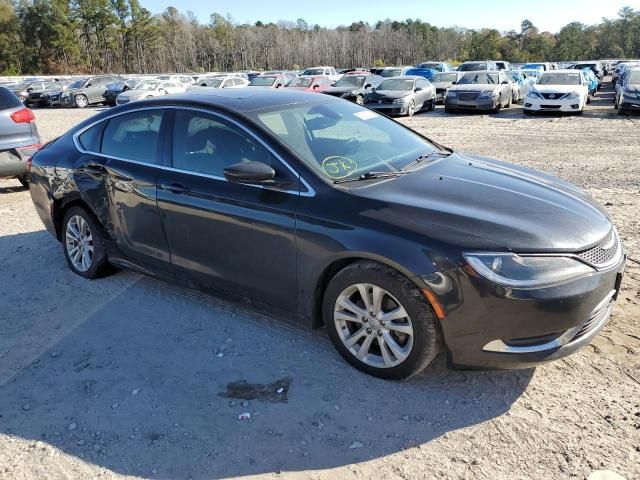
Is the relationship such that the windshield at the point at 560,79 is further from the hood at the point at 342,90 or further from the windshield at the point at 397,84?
the hood at the point at 342,90

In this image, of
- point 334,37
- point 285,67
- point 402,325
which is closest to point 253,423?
point 402,325

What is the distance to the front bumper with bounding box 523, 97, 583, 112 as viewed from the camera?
1709 centimetres

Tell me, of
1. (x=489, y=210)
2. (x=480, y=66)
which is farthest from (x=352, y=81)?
(x=489, y=210)

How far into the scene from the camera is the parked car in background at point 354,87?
21359mm

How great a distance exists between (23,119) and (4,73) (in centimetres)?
7755

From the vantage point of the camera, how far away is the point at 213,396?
3.19 meters

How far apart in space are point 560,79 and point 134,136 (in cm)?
1764

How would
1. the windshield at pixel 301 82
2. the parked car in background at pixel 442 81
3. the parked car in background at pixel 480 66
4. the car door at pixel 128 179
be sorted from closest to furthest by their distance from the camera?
the car door at pixel 128 179 < the windshield at pixel 301 82 < the parked car in background at pixel 442 81 < the parked car in background at pixel 480 66

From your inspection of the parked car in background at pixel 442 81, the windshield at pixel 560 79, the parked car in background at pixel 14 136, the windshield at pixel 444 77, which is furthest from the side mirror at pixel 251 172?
the windshield at pixel 444 77

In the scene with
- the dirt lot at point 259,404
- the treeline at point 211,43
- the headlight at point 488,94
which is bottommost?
the dirt lot at point 259,404

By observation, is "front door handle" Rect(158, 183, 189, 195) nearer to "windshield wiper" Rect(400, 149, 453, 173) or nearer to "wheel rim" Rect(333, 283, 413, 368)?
"wheel rim" Rect(333, 283, 413, 368)

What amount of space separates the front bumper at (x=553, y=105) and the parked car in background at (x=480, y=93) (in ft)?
4.56

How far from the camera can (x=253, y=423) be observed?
9.66 feet

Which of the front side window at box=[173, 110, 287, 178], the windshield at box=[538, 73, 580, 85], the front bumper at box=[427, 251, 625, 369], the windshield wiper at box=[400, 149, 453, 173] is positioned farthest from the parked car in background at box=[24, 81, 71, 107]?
the front bumper at box=[427, 251, 625, 369]
